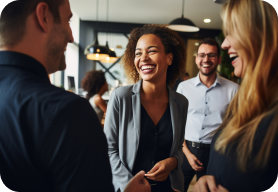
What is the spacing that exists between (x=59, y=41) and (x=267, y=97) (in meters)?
0.78

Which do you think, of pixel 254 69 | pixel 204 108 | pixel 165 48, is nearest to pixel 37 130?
pixel 254 69

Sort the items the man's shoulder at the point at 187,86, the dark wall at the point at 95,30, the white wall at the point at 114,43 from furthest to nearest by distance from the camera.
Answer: the white wall at the point at 114,43 < the dark wall at the point at 95,30 < the man's shoulder at the point at 187,86

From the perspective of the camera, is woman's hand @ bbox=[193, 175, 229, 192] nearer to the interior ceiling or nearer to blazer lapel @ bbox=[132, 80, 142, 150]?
blazer lapel @ bbox=[132, 80, 142, 150]

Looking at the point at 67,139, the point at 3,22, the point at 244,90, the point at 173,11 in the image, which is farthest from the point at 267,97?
the point at 173,11

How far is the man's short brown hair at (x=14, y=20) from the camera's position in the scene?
2.03ft

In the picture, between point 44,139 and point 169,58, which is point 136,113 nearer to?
point 169,58

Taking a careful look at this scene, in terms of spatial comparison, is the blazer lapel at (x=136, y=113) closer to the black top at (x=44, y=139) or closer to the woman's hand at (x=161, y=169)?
the woman's hand at (x=161, y=169)

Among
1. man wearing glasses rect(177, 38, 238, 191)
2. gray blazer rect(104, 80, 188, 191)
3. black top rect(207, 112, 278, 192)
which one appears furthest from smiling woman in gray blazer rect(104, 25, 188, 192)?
man wearing glasses rect(177, 38, 238, 191)

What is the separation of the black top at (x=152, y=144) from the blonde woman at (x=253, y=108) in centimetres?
56

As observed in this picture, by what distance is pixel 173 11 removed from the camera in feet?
19.6

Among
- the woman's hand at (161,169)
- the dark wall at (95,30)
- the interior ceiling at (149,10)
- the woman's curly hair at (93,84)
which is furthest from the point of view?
the dark wall at (95,30)

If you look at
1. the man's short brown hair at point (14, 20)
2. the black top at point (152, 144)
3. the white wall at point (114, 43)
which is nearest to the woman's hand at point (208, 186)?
the black top at point (152, 144)

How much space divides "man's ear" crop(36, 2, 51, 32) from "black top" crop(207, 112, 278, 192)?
2.60 ft

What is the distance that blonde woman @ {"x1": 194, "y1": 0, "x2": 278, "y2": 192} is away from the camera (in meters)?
0.65
